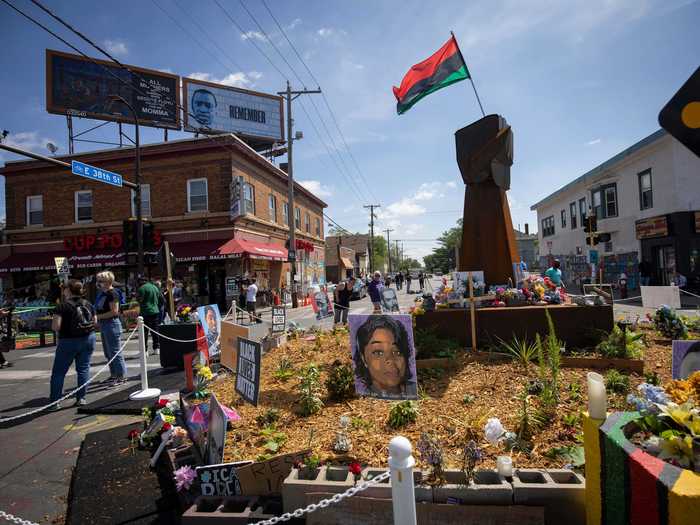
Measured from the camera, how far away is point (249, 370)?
445 centimetres

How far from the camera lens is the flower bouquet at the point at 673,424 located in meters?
1.73

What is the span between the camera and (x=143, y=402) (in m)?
6.22

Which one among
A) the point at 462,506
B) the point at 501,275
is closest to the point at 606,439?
the point at 462,506

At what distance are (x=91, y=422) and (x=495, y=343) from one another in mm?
6258

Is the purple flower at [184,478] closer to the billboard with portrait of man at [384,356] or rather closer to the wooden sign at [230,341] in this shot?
the billboard with portrait of man at [384,356]

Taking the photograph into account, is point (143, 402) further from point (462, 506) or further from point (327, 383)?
point (462, 506)

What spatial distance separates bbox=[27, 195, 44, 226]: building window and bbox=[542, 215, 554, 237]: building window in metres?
38.7

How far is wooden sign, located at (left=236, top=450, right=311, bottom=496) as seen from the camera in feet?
9.95

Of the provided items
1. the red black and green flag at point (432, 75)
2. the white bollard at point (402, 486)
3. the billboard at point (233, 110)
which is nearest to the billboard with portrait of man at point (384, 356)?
the white bollard at point (402, 486)

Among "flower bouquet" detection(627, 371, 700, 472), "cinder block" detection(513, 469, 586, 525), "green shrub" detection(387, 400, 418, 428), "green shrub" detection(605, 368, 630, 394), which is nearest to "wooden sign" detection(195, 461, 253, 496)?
"green shrub" detection(387, 400, 418, 428)

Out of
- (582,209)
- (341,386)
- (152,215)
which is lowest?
(341,386)

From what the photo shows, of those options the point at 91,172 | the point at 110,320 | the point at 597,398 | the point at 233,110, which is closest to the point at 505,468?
the point at 597,398

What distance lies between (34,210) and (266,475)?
27.7m

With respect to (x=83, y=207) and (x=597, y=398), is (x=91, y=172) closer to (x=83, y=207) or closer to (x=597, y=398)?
(x=597, y=398)
